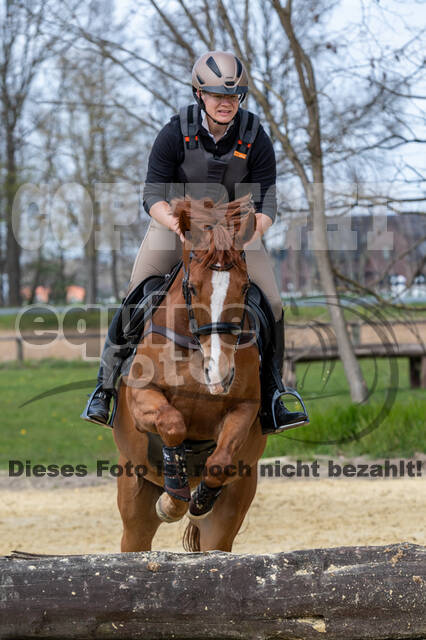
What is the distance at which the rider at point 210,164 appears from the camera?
4039 millimetres

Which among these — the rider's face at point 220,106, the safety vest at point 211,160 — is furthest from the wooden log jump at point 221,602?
the rider's face at point 220,106

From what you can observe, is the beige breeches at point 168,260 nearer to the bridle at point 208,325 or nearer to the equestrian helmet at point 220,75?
the bridle at point 208,325

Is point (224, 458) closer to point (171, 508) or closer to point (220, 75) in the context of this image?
point (171, 508)

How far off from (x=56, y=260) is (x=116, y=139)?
43.4 ft

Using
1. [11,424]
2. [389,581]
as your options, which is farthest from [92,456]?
[389,581]

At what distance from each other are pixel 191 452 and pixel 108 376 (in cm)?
80

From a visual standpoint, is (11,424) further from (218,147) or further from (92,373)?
(218,147)

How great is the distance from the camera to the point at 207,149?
420 cm

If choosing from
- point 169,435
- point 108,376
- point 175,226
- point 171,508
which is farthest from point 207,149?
point 171,508

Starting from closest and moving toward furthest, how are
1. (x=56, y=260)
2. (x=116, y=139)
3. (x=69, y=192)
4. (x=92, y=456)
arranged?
1. (x=92, y=456)
2. (x=116, y=139)
3. (x=69, y=192)
4. (x=56, y=260)

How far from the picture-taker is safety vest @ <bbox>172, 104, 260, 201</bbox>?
13.7 ft

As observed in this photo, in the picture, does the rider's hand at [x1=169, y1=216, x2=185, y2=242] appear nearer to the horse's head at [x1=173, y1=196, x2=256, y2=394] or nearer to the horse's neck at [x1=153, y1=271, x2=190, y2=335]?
the horse's head at [x1=173, y1=196, x2=256, y2=394]

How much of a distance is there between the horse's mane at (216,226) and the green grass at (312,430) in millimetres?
3735

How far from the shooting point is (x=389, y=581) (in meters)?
2.91
